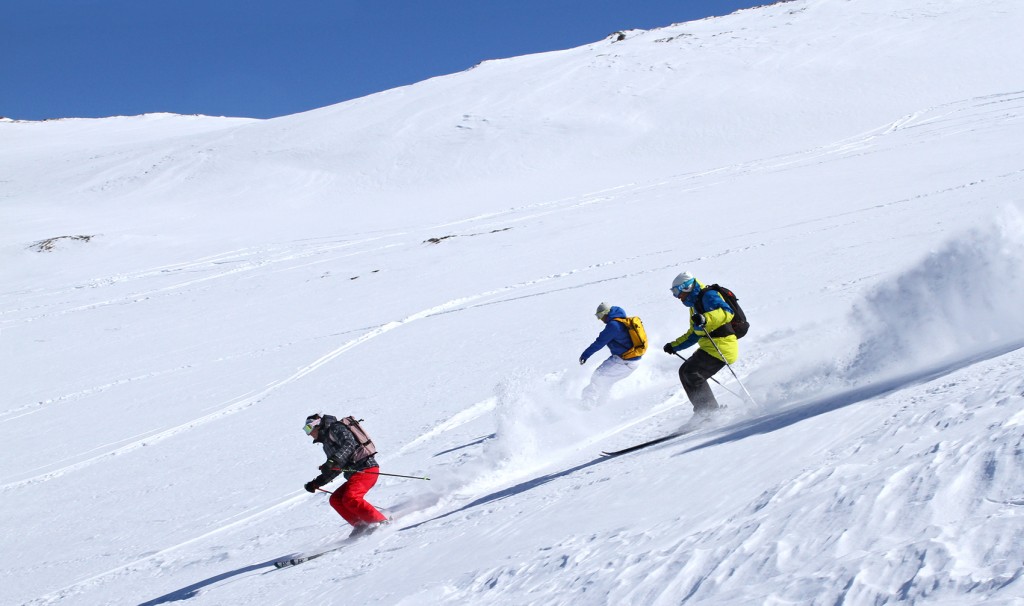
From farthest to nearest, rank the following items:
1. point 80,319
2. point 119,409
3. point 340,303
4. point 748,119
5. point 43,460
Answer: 1. point 748,119
2. point 80,319
3. point 340,303
4. point 119,409
5. point 43,460

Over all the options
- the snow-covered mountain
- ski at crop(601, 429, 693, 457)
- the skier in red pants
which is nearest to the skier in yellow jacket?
the snow-covered mountain

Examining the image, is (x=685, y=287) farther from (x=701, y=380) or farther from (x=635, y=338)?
(x=635, y=338)

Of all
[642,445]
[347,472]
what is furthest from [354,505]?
[642,445]

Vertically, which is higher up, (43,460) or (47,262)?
(47,262)

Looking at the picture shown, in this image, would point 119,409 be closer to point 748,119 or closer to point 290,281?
point 290,281

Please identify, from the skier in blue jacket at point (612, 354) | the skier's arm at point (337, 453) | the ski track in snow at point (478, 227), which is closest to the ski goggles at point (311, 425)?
the skier's arm at point (337, 453)

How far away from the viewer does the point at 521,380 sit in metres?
11.3

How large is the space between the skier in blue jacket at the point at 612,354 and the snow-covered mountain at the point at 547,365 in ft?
1.06

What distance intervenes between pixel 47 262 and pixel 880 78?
137 feet

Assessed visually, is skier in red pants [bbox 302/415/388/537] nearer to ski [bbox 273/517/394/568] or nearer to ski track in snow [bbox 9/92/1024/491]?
ski [bbox 273/517/394/568]

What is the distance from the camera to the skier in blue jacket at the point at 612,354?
9852 mm

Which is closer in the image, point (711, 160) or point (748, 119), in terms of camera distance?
point (711, 160)

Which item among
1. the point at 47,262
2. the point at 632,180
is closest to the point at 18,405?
the point at 47,262

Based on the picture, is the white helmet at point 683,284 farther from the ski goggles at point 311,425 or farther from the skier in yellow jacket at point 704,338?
the ski goggles at point 311,425
